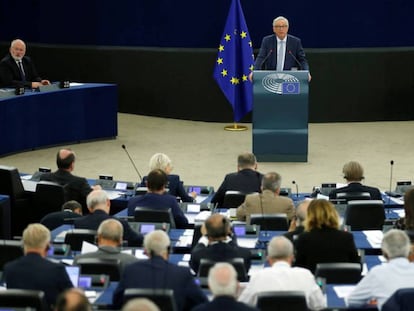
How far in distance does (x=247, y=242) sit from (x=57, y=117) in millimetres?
8176

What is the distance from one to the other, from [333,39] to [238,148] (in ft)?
10.8

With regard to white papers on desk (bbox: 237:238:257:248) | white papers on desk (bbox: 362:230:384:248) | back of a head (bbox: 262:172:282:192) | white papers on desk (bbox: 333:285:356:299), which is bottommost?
white papers on desk (bbox: 333:285:356:299)

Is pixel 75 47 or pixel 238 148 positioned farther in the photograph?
pixel 75 47

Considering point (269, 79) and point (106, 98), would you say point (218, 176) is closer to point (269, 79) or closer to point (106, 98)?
point (269, 79)

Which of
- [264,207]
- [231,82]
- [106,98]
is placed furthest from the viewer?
[231,82]

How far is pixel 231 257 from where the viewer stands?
26.5ft

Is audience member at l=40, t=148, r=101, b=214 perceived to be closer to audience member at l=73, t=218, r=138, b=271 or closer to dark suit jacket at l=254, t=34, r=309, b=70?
audience member at l=73, t=218, r=138, b=271

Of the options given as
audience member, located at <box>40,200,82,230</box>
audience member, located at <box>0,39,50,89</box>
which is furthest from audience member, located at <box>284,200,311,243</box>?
audience member, located at <box>0,39,50,89</box>

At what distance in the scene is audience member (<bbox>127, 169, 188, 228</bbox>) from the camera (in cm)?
1014

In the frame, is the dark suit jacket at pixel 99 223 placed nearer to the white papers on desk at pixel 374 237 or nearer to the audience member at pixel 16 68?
the white papers on desk at pixel 374 237

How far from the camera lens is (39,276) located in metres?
7.54

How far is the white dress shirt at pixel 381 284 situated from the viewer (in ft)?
23.9

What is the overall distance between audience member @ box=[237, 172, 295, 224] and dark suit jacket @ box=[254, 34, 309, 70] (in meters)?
5.60

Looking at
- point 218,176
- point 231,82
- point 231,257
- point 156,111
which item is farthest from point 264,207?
point 156,111
